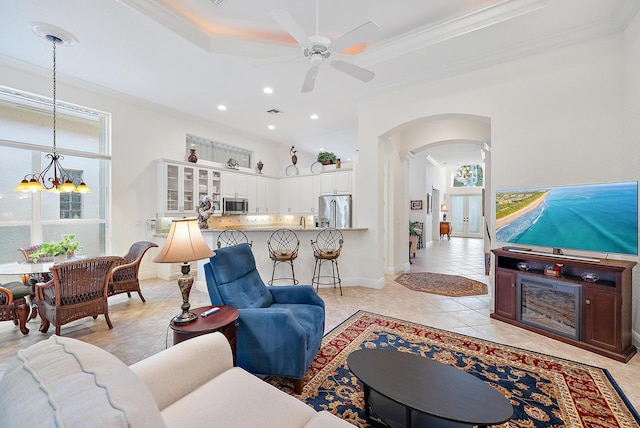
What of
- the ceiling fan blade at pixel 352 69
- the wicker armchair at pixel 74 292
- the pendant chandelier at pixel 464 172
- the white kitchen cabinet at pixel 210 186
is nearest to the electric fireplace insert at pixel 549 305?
the ceiling fan blade at pixel 352 69

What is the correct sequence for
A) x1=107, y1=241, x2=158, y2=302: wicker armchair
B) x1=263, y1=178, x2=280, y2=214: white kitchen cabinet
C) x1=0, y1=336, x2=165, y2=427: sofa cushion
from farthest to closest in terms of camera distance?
x1=263, y1=178, x2=280, y2=214: white kitchen cabinet < x1=107, y1=241, x2=158, y2=302: wicker armchair < x1=0, y1=336, x2=165, y2=427: sofa cushion

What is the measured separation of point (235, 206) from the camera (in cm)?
663

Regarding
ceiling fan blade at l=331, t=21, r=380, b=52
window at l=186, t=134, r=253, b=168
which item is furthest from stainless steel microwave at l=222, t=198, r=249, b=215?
ceiling fan blade at l=331, t=21, r=380, b=52

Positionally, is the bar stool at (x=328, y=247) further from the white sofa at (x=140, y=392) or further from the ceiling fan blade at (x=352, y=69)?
the white sofa at (x=140, y=392)

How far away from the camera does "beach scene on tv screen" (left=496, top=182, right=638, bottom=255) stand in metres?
2.51

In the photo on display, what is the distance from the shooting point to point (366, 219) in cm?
468

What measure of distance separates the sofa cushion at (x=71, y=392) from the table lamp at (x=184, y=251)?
0.91 metres

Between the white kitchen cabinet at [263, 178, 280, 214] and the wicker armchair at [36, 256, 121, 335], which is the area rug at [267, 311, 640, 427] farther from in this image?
the white kitchen cabinet at [263, 178, 280, 214]

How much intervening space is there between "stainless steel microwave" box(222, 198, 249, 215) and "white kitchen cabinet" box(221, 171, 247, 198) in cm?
12

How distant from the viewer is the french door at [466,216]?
12930mm

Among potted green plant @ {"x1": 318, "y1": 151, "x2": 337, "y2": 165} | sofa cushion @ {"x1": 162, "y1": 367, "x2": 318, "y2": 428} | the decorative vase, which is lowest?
sofa cushion @ {"x1": 162, "y1": 367, "x2": 318, "y2": 428}

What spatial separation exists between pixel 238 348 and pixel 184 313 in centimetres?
47

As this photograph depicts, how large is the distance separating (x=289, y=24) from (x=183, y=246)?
2.00 metres

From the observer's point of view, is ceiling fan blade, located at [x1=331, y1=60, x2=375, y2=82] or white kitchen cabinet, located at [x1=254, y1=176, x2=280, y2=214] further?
white kitchen cabinet, located at [x1=254, y1=176, x2=280, y2=214]
